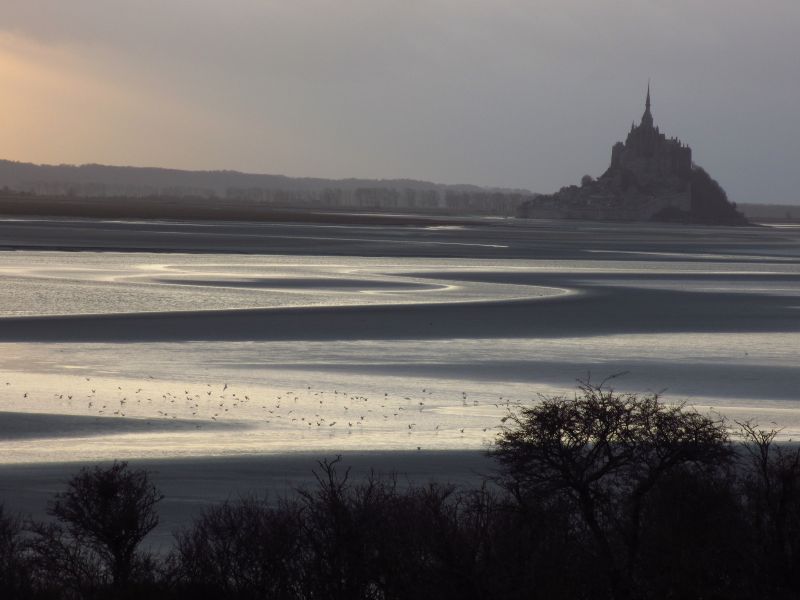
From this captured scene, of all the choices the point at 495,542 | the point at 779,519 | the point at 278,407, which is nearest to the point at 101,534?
the point at 495,542

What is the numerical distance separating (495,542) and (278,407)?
10.1 metres

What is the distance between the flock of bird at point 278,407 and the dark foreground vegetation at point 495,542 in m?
6.58

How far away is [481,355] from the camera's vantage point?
90.1ft

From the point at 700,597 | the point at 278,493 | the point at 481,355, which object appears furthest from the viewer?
the point at 481,355

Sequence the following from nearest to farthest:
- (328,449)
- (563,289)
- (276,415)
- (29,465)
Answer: (29,465)
(328,449)
(276,415)
(563,289)

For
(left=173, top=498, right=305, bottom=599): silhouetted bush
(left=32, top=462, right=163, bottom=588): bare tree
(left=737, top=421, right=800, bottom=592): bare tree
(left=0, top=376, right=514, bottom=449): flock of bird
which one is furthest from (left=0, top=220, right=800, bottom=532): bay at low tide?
(left=737, top=421, right=800, bottom=592): bare tree

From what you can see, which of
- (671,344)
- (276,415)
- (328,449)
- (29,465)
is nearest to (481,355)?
(671,344)

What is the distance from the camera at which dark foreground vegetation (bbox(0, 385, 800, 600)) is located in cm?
1049

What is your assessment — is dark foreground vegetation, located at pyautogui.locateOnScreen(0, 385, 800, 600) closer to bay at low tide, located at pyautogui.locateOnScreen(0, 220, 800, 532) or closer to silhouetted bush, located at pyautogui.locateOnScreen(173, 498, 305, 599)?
silhouetted bush, located at pyautogui.locateOnScreen(173, 498, 305, 599)

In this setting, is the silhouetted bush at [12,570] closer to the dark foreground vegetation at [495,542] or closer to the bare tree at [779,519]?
the dark foreground vegetation at [495,542]

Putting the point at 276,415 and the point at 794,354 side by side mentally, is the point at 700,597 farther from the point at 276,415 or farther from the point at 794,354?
the point at 794,354

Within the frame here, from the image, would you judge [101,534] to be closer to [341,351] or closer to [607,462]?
[607,462]

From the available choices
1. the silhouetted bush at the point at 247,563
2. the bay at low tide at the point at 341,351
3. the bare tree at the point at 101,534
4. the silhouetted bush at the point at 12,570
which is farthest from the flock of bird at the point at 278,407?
the silhouetted bush at the point at 12,570

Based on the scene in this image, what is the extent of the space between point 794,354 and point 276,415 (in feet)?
44.4
